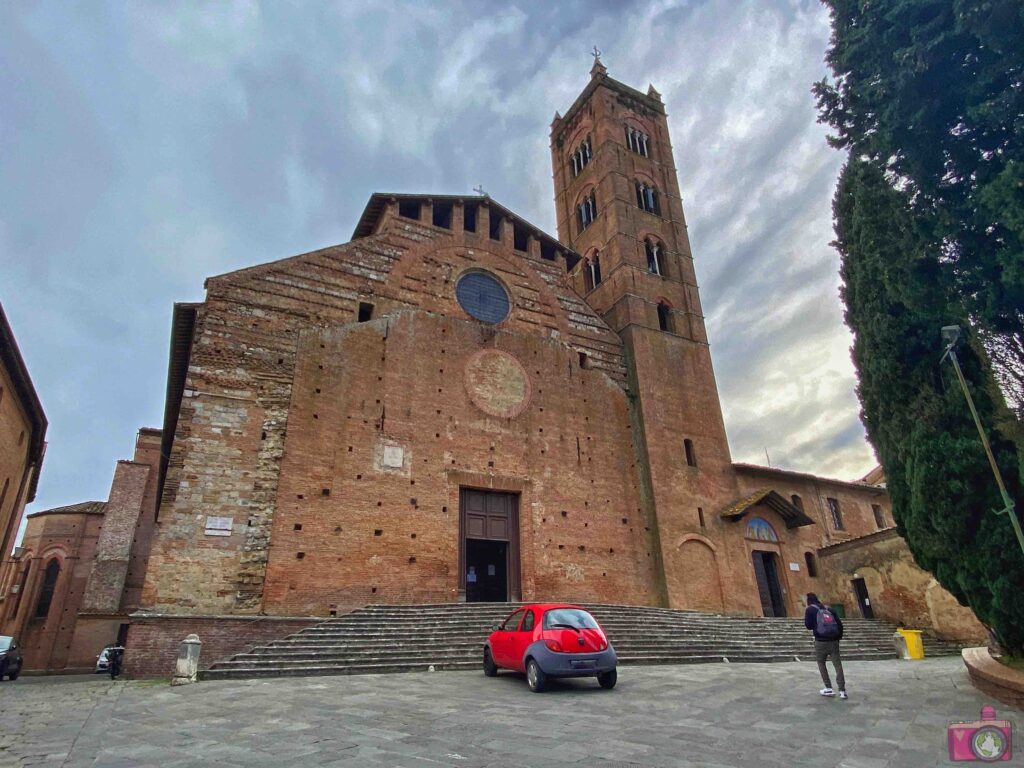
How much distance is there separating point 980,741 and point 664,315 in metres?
20.8

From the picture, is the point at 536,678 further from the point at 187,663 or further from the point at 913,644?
the point at 913,644

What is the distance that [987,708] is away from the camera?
18.7 ft

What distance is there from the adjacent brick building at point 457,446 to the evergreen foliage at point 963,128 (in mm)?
12847

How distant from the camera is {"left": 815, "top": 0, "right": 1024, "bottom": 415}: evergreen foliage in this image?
6.05m

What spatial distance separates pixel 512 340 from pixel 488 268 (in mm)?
2945

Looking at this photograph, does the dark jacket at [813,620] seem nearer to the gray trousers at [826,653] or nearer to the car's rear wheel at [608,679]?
the gray trousers at [826,653]

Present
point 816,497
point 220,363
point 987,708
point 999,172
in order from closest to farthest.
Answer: point 987,708 → point 999,172 → point 220,363 → point 816,497

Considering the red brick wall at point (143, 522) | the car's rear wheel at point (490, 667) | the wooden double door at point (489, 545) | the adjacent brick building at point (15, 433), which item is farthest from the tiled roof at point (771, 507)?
the adjacent brick building at point (15, 433)

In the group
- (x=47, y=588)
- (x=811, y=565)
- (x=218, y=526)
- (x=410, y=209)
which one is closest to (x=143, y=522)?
(x=47, y=588)

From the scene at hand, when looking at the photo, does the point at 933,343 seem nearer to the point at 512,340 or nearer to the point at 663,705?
the point at 663,705

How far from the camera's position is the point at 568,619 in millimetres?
8430

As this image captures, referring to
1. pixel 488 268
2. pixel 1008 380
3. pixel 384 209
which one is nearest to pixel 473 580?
pixel 488 268

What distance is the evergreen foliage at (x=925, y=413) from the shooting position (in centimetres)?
663

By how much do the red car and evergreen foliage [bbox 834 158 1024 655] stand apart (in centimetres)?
435
